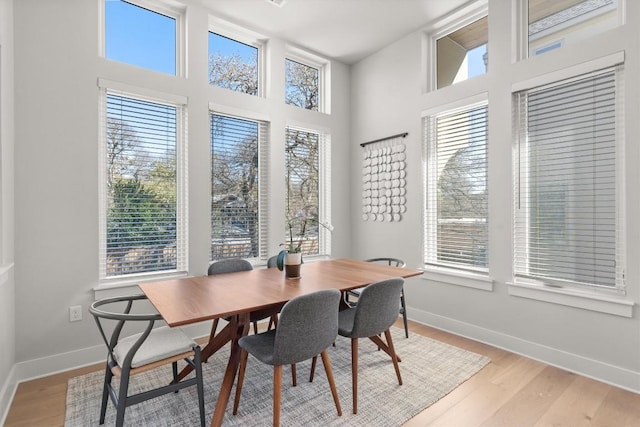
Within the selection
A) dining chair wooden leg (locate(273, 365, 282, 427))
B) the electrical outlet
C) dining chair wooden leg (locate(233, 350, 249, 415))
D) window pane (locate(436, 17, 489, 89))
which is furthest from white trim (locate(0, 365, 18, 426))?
window pane (locate(436, 17, 489, 89))

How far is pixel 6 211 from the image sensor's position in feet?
7.02

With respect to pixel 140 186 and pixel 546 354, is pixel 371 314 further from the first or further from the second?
pixel 140 186

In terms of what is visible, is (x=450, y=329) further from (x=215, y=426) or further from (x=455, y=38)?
(x=455, y=38)

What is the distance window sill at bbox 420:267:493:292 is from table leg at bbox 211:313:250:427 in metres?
2.18

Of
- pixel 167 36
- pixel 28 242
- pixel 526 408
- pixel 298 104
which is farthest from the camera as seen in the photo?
pixel 298 104

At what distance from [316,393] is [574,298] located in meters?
2.04

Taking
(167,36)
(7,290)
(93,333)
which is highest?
(167,36)

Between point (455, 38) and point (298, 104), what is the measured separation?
1864 millimetres

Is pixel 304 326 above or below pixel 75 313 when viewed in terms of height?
above

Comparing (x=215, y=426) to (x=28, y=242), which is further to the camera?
(x=28, y=242)

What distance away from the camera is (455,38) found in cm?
342

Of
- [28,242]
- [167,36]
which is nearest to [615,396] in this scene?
[28,242]

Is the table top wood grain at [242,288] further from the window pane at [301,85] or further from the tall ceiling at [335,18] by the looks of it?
the tall ceiling at [335,18]

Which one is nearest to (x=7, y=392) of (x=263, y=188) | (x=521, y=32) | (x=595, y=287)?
(x=263, y=188)
